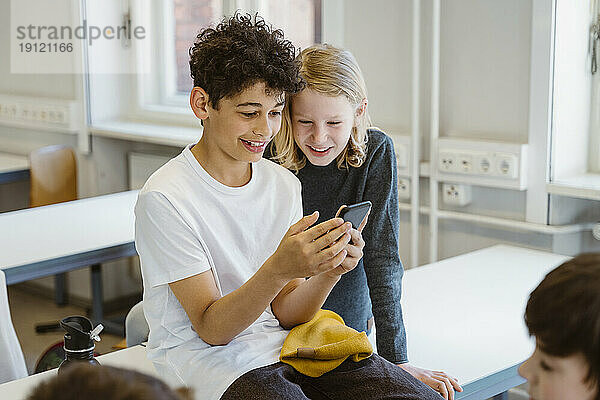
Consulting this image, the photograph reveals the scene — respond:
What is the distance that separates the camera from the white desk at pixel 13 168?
258 cm

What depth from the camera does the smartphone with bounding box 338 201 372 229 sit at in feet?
4.39

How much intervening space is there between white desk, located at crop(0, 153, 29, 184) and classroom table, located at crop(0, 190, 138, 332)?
0.11m

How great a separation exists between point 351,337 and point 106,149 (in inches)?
66.3

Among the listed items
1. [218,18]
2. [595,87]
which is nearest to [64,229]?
[218,18]

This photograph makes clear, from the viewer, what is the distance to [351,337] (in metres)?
1.38

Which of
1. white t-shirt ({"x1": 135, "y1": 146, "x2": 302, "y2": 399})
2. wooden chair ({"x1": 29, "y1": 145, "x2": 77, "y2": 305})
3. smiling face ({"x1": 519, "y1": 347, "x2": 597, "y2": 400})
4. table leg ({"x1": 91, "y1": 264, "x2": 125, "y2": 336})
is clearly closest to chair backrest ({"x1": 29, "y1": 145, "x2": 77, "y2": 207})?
wooden chair ({"x1": 29, "y1": 145, "x2": 77, "y2": 305})

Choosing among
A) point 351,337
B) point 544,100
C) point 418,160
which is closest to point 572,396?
point 351,337

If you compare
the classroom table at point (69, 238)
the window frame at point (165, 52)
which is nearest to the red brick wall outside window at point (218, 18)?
the window frame at point (165, 52)

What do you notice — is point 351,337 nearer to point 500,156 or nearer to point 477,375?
point 477,375

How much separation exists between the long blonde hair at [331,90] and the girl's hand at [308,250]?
34 cm

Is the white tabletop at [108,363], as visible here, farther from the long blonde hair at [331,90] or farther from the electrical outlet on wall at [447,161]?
the electrical outlet on wall at [447,161]

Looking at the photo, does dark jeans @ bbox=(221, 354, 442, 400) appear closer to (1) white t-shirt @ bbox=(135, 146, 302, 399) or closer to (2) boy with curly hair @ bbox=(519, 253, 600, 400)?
(1) white t-shirt @ bbox=(135, 146, 302, 399)

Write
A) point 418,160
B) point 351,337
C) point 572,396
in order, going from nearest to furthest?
1. point 572,396
2. point 351,337
3. point 418,160

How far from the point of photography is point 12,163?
2.60 m
